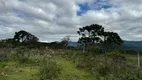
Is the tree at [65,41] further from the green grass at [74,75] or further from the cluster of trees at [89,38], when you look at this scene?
the green grass at [74,75]

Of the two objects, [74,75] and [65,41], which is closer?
[74,75]

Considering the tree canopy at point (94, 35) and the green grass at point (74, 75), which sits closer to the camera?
the green grass at point (74, 75)

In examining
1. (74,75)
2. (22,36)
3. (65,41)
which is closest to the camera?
(74,75)

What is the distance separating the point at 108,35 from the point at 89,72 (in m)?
27.8

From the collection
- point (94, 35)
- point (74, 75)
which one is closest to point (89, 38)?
point (94, 35)

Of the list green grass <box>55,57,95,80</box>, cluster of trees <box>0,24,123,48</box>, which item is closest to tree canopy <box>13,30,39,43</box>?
cluster of trees <box>0,24,123,48</box>

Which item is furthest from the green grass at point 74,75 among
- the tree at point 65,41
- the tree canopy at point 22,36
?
the tree canopy at point 22,36

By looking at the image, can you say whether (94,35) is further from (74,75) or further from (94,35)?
(74,75)

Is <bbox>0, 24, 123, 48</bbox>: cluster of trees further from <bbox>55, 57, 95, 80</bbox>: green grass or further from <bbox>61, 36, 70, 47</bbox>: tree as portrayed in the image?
<bbox>55, 57, 95, 80</bbox>: green grass

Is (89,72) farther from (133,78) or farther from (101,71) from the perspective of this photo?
(133,78)

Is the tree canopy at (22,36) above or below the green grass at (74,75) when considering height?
above

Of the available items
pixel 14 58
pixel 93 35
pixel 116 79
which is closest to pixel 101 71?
pixel 116 79

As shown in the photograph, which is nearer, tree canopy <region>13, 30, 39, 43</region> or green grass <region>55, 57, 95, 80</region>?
green grass <region>55, 57, 95, 80</region>

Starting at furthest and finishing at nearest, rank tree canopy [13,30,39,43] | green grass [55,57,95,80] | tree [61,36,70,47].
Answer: tree canopy [13,30,39,43] < tree [61,36,70,47] < green grass [55,57,95,80]
